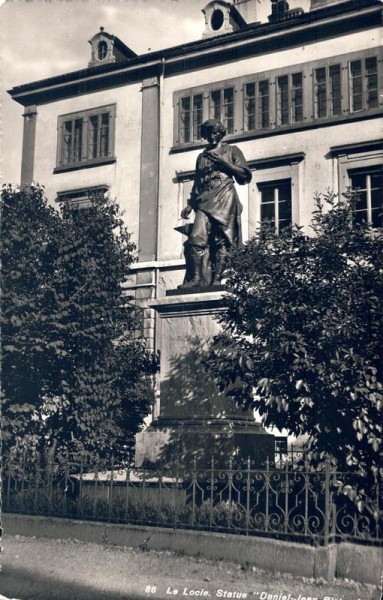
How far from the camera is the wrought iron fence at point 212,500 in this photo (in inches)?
246

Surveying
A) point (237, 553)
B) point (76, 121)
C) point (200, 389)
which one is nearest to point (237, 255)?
point (200, 389)

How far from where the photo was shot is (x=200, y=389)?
328 inches

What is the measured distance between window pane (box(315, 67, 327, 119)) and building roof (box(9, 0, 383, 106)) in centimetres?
102

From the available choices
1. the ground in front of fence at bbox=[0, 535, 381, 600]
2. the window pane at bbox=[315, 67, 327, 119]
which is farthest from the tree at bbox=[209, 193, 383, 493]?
the window pane at bbox=[315, 67, 327, 119]

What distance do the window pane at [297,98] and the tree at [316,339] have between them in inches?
471

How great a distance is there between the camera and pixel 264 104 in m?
19.6

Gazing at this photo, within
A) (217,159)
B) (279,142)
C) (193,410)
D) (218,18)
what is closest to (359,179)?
(279,142)

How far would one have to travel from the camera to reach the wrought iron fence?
20.5 feet

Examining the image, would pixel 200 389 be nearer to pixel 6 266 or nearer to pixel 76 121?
pixel 6 266

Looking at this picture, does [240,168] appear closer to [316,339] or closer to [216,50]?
[316,339]

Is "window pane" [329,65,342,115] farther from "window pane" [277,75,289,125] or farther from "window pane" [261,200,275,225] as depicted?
"window pane" [261,200,275,225]

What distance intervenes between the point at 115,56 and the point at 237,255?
16.7 metres

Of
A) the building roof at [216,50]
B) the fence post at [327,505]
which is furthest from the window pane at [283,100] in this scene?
the fence post at [327,505]

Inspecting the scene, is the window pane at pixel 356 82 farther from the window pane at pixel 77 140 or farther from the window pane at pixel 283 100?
the window pane at pixel 77 140
